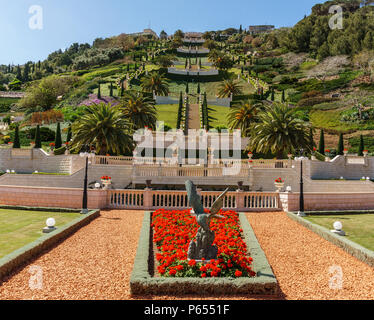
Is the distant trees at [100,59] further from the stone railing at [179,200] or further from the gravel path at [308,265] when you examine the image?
the gravel path at [308,265]

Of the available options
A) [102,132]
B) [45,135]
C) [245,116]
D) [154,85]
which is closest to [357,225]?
[102,132]

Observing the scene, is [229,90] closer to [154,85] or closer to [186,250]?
[154,85]

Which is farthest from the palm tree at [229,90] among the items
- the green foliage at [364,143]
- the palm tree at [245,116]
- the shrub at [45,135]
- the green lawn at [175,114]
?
the shrub at [45,135]

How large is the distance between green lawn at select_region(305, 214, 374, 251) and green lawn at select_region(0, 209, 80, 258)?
1314 cm

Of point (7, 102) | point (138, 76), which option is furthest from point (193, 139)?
point (7, 102)

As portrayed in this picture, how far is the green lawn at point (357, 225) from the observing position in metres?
13.7

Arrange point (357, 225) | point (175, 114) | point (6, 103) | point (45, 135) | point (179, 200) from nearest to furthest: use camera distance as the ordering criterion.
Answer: point (357, 225), point (179, 200), point (45, 135), point (175, 114), point (6, 103)

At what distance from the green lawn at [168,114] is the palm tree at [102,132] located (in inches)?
852

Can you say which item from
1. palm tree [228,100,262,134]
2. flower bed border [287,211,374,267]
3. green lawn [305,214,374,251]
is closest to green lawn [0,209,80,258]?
flower bed border [287,211,374,267]

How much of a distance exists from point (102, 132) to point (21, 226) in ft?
66.2

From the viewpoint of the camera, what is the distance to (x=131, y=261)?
10953mm

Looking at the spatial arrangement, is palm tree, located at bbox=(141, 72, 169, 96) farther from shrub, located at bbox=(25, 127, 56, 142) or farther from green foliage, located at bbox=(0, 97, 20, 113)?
green foliage, located at bbox=(0, 97, 20, 113)

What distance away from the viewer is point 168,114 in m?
64.6
